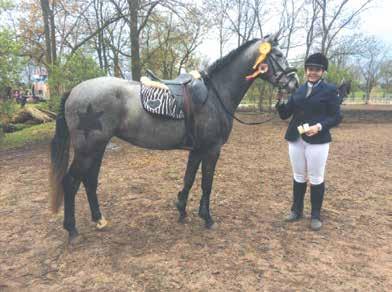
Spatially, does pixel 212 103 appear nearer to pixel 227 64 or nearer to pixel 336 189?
pixel 227 64

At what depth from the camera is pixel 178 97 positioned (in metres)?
3.17

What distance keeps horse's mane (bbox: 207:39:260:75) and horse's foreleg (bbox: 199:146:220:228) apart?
0.93 m

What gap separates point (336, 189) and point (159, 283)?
370 centimetres

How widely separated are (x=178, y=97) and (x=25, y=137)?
898 cm

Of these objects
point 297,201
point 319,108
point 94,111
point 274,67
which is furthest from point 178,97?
point 297,201

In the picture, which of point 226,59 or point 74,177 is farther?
point 226,59

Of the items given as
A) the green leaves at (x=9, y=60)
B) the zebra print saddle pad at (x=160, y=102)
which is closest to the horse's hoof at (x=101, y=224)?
the zebra print saddle pad at (x=160, y=102)

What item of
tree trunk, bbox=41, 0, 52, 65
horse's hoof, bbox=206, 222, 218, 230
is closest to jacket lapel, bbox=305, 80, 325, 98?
horse's hoof, bbox=206, 222, 218, 230

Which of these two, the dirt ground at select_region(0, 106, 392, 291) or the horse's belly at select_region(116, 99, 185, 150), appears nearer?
the dirt ground at select_region(0, 106, 392, 291)

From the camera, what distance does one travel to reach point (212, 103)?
3.34 meters

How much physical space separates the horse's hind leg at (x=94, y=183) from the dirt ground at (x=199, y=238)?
147 mm

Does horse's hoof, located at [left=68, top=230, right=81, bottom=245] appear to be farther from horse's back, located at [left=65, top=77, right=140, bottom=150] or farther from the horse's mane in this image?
the horse's mane

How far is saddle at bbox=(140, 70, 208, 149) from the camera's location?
10.1 ft

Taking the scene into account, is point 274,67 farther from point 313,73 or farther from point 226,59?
point 226,59
